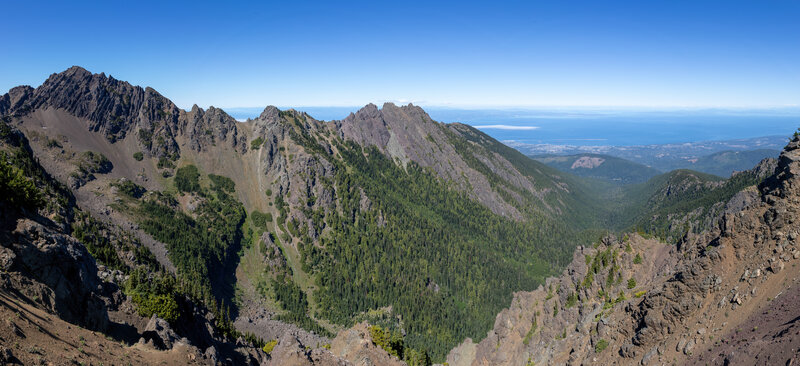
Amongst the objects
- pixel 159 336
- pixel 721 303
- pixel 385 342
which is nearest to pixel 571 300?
pixel 385 342

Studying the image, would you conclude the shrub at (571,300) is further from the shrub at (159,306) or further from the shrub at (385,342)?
the shrub at (159,306)

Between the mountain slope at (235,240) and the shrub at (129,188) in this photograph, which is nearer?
the mountain slope at (235,240)

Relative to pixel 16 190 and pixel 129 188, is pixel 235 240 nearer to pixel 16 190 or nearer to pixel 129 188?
pixel 129 188

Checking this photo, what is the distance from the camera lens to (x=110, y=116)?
189875 mm

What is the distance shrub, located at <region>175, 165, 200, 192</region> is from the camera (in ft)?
604

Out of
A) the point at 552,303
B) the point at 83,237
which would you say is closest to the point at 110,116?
the point at 83,237

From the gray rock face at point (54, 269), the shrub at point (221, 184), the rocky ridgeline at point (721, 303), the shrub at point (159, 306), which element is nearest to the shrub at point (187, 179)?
the shrub at point (221, 184)

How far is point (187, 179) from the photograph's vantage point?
18888cm

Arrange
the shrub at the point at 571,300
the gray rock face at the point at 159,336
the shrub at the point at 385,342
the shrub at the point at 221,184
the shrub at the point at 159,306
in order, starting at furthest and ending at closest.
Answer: the shrub at the point at 221,184 < the shrub at the point at 571,300 < the shrub at the point at 385,342 < the shrub at the point at 159,306 < the gray rock face at the point at 159,336

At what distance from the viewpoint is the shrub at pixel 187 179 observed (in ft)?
604

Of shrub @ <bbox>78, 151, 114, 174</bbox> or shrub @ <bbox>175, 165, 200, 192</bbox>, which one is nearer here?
shrub @ <bbox>78, 151, 114, 174</bbox>

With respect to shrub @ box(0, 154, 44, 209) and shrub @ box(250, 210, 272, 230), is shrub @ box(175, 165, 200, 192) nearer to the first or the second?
shrub @ box(250, 210, 272, 230)

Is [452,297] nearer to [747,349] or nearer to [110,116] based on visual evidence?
[747,349]

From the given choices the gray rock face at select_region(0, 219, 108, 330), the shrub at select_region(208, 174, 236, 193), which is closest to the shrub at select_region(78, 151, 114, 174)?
the shrub at select_region(208, 174, 236, 193)
